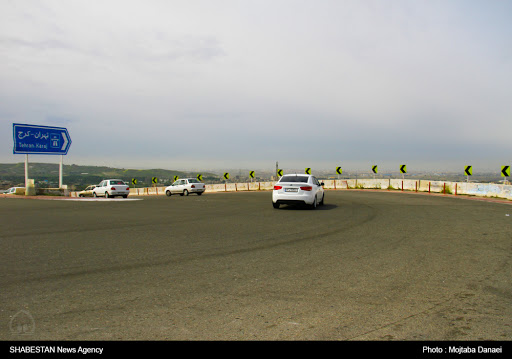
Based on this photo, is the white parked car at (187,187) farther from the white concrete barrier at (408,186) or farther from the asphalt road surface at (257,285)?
the asphalt road surface at (257,285)

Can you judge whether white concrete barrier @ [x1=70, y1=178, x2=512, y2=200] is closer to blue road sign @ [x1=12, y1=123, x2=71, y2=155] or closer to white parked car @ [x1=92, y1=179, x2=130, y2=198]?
blue road sign @ [x1=12, y1=123, x2=71, y2=155]

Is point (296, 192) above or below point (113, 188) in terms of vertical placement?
above

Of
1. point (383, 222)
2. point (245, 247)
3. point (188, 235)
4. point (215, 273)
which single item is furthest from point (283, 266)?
point (383, 222)

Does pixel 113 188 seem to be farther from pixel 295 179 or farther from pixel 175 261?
pixel 175 261

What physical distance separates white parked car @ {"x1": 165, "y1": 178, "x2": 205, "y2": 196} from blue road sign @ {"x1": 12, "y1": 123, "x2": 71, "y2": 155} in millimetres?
12065

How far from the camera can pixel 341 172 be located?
46.1m

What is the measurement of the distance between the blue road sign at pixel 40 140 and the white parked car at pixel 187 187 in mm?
12065

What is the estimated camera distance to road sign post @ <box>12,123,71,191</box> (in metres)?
36.4

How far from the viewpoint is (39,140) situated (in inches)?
1495

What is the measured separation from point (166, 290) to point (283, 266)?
2.28m

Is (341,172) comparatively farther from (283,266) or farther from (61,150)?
(283,266)

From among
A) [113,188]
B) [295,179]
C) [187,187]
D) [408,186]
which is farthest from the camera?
[187,187]

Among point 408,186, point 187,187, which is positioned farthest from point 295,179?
point 408,186

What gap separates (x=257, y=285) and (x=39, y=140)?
1543 inches
